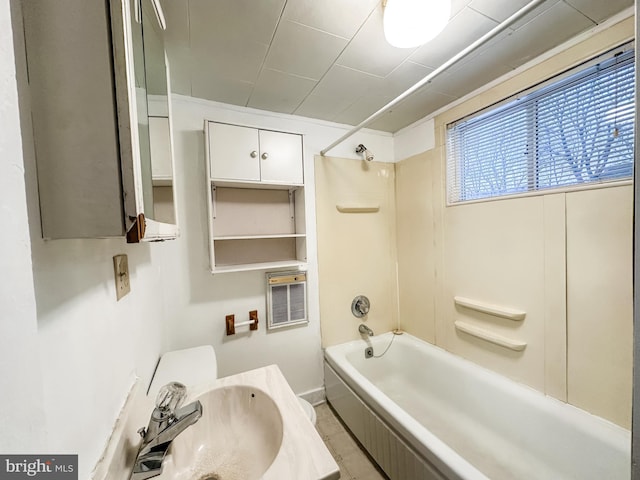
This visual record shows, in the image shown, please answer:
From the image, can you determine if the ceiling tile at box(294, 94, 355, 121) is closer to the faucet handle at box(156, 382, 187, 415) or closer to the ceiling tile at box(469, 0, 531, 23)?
the ceiling tile at box(469, 0, 531, 23)

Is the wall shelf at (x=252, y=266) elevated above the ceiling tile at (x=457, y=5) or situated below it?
below

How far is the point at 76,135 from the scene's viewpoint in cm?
40

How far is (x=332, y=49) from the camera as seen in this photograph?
1.21 m

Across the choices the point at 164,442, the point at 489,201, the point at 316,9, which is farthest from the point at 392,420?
the point at 316,9

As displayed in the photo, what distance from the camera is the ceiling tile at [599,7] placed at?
97cm

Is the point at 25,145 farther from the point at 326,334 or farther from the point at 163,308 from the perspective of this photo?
the point at 326,334

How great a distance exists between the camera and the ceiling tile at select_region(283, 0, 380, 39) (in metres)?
0.97

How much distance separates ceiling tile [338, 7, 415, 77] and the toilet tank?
1.69 m

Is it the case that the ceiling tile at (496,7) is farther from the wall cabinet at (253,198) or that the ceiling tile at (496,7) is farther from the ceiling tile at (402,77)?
the wall cabinet at (253,198)

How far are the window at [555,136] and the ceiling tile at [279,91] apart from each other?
1152mm

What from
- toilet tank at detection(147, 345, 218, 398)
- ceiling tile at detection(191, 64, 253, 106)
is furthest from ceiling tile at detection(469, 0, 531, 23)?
toilet tank at detection(147, 345, 218, 398)

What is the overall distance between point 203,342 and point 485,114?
95.8 inches

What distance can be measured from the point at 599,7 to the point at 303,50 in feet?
4.10

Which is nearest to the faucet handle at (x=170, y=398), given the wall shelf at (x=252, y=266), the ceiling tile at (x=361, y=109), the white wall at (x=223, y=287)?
the wall shelf at (x=252, y=266)
